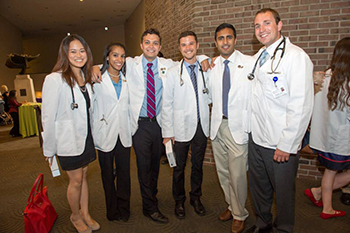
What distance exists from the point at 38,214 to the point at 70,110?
111 centimetres

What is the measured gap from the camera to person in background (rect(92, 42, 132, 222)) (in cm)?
235

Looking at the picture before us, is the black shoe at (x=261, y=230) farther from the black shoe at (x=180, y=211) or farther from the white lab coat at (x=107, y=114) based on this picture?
the white lab coat at (x=107, y=114)

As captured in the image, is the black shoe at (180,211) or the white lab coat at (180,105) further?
the black shoe at (180,211)

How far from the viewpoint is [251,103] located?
2.15 m

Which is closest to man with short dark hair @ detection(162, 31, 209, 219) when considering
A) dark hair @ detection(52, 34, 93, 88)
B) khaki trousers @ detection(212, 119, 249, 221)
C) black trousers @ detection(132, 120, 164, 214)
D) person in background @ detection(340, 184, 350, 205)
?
black trousers @ detection(132, 120, 164, 214)

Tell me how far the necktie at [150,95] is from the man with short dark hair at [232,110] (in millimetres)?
605

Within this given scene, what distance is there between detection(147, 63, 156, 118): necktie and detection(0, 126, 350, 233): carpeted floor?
1207 millimetres

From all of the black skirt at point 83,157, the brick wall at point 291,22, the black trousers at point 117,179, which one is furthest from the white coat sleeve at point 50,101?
the brick wall at point 291,22

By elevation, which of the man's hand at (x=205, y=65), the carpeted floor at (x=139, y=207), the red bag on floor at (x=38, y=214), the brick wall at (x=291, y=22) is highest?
the brick wall at (x=291, y=22)

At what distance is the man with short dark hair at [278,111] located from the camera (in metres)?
1.79

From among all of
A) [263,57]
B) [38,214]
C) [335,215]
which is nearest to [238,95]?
[263,57]

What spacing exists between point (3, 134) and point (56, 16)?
714cm

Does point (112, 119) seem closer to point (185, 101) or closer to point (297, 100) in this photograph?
point (185, 101)

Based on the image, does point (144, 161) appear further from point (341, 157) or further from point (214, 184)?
point (341, 157)
